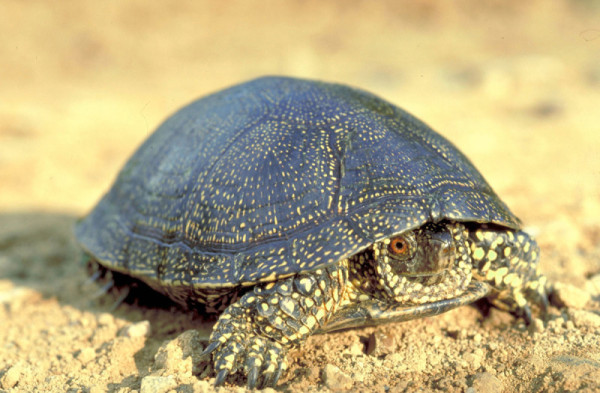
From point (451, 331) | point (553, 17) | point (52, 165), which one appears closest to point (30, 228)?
point (52, 165)

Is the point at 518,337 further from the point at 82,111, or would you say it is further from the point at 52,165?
the point at 82,111

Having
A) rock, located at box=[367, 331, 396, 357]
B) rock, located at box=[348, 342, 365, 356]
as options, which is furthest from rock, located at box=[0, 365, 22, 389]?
rock, located at box=[367, 331, 396, 357]

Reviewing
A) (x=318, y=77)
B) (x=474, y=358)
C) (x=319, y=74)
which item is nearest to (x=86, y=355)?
(x=474, y=358)

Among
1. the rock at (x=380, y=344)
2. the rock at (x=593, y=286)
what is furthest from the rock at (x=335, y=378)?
the rock at (x=593, y=286)

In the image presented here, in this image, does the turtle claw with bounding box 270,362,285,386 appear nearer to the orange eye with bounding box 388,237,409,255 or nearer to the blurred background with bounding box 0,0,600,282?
the orange eye with bounding box 388,237,409,255

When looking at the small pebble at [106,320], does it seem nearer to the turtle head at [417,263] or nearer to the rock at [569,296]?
the turtle head at [417,263]
